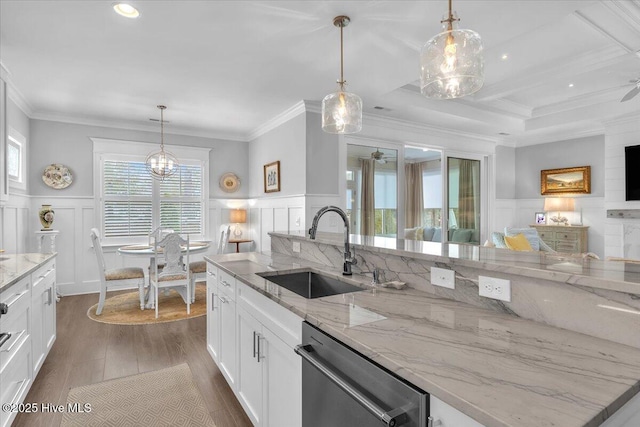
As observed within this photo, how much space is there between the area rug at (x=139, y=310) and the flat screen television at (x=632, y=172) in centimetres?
639

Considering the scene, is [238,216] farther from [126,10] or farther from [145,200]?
[126,10]

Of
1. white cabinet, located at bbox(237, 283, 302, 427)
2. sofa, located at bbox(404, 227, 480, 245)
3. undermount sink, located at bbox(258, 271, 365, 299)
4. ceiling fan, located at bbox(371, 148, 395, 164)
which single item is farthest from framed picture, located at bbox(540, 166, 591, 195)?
white cabinet, located at bbox(237, 283, 302, 427)

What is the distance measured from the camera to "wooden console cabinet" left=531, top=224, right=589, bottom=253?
6088 mm

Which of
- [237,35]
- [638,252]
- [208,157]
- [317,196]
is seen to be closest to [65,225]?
[208,157]

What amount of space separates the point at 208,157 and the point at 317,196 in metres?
2.61

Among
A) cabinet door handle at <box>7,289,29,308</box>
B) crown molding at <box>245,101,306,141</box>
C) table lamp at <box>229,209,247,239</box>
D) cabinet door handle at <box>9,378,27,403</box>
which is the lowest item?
cabinet door handle at <box>9,378,27,403</box>

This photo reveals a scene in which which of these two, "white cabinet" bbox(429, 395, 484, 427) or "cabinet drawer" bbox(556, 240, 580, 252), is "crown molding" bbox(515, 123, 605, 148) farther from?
"white cabinet" bbox(429, 395, 484, 427)

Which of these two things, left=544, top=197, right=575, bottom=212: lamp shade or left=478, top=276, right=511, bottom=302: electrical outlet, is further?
left=544, top=197, right=575, bottom=212: lamp shade

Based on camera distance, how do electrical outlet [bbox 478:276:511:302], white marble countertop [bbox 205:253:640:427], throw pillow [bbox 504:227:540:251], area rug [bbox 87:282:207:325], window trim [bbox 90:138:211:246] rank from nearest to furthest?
white marble countertop [bbox 205:253:640:427] < electrical outlet [bbox 478:276:511:302] < area rug [bbox 87:282:207:325] < throw pillow [bbox 504:227:540:251] < window trim [bbox 90:138:211:246]

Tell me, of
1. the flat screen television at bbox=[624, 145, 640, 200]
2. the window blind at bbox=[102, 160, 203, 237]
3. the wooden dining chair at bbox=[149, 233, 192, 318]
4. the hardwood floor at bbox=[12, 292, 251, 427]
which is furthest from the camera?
the window blind at bbox=[102, 160, 203, 237]

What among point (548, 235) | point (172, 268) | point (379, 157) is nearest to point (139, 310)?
point (172, 268)

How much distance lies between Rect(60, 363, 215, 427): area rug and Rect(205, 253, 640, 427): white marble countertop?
1357 millimetres

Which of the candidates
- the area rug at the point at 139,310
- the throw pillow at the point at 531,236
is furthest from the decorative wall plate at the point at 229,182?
the throw pillow at the point at 531,236

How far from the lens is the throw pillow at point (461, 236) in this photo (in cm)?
620
